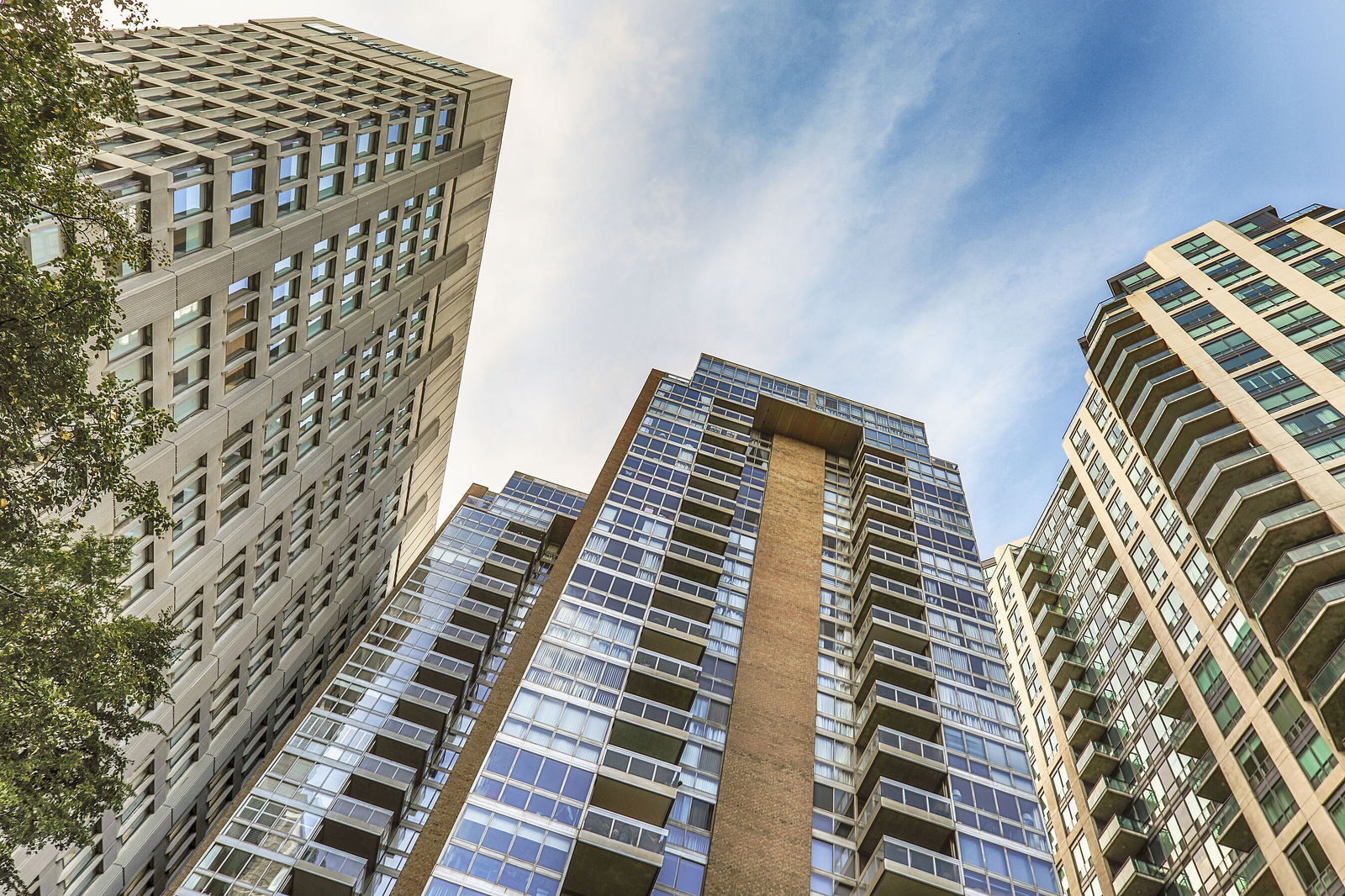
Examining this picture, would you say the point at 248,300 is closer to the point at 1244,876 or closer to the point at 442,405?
the point at 442,405

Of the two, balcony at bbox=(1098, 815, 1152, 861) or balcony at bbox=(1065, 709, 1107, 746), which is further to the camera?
balcony at bbox=(1065, 709, 1107, 746)

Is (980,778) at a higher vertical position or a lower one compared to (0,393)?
lower

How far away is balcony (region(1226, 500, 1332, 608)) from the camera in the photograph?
114ft

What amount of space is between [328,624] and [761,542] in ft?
97.1

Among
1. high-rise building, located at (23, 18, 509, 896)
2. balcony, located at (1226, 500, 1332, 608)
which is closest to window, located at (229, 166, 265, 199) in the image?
high-rise building, located at (23, 18, 509, 896)

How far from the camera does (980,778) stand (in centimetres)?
3503

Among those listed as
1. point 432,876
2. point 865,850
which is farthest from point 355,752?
point 865,850

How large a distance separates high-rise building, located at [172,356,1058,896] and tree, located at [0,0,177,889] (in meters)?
14.6

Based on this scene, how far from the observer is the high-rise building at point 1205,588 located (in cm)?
3397

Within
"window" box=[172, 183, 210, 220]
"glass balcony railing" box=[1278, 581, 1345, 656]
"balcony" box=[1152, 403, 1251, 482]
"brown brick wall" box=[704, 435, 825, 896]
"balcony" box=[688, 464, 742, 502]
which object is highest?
"window" box=[172, 183, 210, 220]

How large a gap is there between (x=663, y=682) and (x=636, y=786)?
600cm

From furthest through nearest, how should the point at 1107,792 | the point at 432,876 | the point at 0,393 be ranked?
the point at 1107,792
the point at 432,876
the point at 0,393

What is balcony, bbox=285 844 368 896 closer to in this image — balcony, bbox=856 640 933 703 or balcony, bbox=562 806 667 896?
balcony, bbox=562 806 667 896

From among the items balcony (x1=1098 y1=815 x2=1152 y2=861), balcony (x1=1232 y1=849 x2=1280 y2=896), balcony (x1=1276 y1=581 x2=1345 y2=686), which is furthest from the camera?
balcony (x1=1098 y1=815 x2=1152 y2=861)
